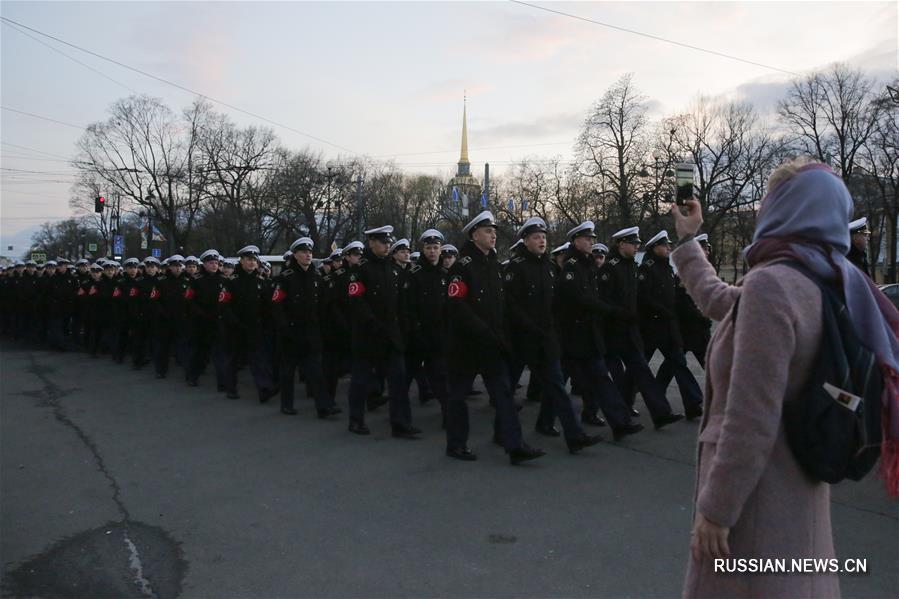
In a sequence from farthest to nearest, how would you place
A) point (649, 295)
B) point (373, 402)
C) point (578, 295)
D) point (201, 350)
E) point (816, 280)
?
point (201, 350)
point (373, 402)
point (649, 295)
point (578, 295)
point (816, 280)

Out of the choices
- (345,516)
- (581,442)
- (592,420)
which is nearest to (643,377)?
(592,420)

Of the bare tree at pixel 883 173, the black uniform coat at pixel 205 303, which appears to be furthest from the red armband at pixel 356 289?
the bare tree at pixel 883 173

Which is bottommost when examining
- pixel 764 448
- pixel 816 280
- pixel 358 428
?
pixel 358 428

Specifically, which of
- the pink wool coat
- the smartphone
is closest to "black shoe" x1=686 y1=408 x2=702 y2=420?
the smartphone

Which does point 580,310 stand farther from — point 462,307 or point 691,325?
point 691,325

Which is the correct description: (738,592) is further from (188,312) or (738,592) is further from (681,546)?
(188,312)

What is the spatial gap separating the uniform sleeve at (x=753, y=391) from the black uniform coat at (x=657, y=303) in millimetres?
6622

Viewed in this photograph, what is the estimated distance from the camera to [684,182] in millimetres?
2822

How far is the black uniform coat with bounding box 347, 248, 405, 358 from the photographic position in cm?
812

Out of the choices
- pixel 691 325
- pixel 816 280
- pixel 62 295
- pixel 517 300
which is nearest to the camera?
pixel 816 280

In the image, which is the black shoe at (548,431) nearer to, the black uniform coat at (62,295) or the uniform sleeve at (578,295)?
the uniform sleeve at (578,295)

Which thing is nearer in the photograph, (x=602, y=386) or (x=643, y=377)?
(x=602, y=386)

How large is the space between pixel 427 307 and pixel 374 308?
0.93m

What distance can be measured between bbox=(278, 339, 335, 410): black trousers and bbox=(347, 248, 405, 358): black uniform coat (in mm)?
1130
